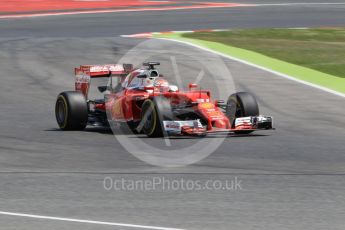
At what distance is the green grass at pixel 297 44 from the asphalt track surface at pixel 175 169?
2197 mm

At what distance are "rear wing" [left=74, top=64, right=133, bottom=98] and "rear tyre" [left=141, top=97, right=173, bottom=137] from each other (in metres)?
1.95

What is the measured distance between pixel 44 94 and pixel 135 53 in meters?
6.28

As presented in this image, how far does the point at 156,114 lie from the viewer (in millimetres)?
15461

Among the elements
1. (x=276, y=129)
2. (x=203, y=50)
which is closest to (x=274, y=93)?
(x=276, y=129)

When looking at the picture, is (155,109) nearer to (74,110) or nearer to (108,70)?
(74,110)

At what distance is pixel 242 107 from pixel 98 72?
3.07m

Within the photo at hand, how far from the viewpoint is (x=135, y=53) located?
91.4 feet

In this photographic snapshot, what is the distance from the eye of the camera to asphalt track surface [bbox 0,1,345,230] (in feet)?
31.5

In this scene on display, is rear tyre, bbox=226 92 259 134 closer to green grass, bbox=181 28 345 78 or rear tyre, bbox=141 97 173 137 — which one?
rear tyre, bbox=141 97 173 137

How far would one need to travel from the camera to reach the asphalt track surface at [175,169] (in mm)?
9609

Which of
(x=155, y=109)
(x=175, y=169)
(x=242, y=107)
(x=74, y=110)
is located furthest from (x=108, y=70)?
(x=175, y=169)

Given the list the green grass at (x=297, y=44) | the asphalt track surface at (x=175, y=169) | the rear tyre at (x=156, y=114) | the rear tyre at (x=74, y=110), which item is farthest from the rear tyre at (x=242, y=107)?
the green grass at (x=297, y=44)

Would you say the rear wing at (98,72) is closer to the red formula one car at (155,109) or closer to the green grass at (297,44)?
the red formula one car at (155,109)

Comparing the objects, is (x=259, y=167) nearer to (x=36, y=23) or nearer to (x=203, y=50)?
(x=203, y=50)
